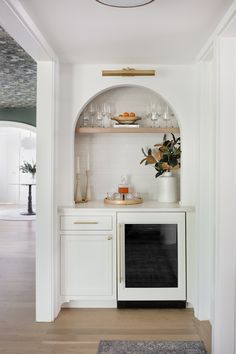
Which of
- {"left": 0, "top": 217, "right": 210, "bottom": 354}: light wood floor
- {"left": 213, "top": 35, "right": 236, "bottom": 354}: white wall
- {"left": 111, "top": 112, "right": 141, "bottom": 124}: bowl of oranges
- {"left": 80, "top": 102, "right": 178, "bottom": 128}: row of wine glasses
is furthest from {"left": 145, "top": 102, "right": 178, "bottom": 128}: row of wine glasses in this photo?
{"left": 0, "top": 217, "right": 210, "bottom": 354}: light wood floor

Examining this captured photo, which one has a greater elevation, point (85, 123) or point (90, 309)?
point (85, 123)

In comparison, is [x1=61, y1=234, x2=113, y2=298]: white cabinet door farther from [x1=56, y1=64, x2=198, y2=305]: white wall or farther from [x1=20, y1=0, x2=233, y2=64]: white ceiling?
[x1=20, y1=0, x2=233, y2=64]: white ceiling

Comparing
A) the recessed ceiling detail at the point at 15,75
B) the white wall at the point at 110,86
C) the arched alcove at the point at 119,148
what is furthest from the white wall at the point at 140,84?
the recessed ceiling detail at the point at 15,75

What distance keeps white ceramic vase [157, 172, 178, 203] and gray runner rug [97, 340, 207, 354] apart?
1.39m

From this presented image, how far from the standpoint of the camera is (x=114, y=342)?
8.85ft

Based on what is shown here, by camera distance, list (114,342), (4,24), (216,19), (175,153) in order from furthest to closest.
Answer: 1. (175,153)
2. (114,342)
3. (216,19)
4. (4,24)

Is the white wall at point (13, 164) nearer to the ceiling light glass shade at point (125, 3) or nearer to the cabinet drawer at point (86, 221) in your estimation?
the cabinet drawer at point (86, 221)

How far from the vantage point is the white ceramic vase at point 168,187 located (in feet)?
11.6

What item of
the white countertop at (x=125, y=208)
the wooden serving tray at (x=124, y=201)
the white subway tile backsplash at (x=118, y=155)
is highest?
the white subway tile backsplash at (x=118, y=155)

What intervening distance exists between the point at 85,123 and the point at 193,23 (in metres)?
1.66

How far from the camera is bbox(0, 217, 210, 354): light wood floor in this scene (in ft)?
8.74

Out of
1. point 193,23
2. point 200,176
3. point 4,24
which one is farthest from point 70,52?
point 200,176

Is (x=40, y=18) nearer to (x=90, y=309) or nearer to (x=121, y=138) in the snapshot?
(x=121, y=138)

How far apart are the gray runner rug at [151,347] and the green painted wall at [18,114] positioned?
6595 mm
